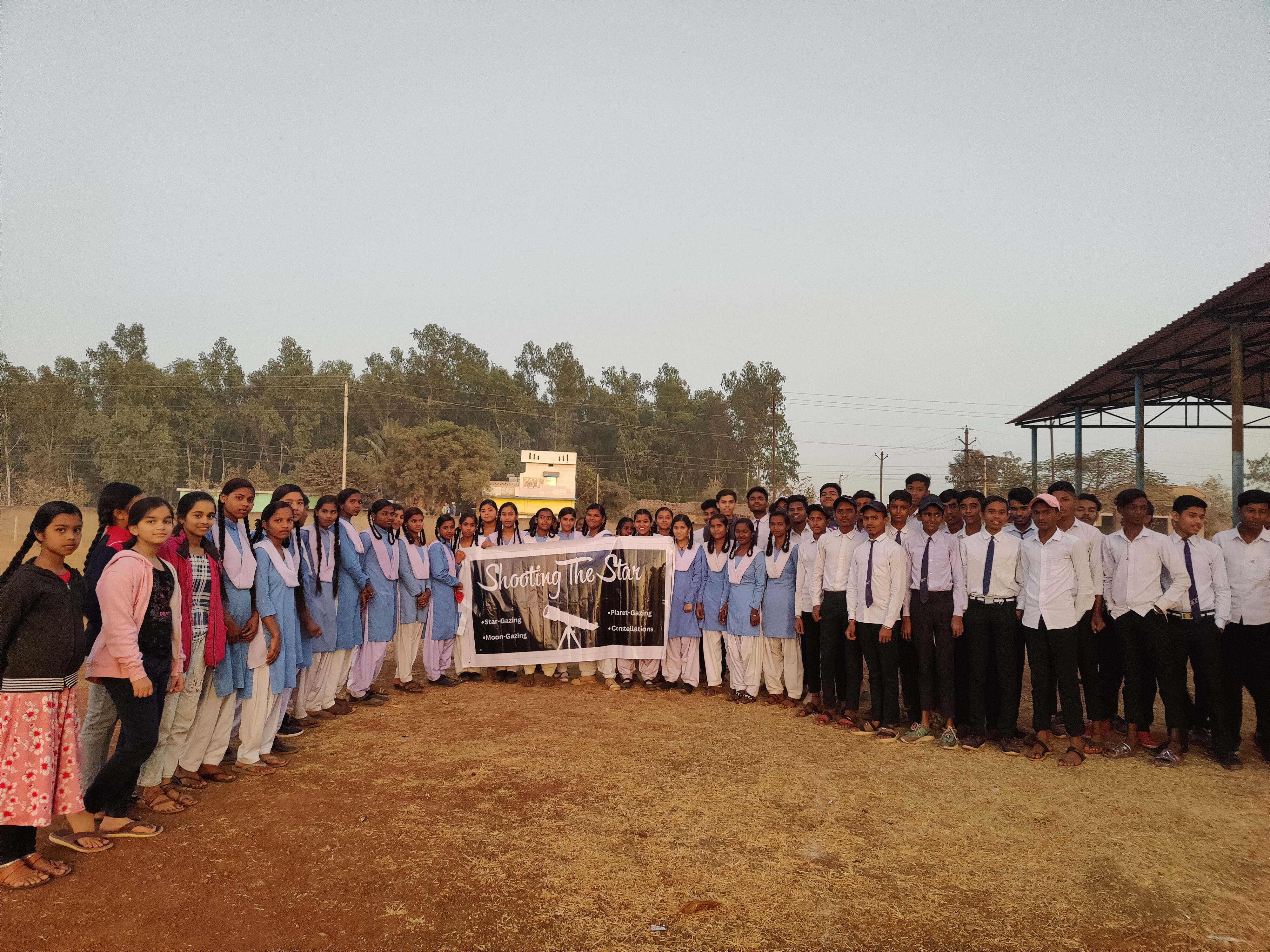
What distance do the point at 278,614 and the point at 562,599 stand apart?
299 centimetres

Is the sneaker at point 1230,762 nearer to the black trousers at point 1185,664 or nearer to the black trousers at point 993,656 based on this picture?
the black trousers at point 1185,664

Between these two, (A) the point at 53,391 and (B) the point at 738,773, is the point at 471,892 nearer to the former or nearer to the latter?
(B) the point at 738,773

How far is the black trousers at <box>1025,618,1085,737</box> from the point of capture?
5402mm

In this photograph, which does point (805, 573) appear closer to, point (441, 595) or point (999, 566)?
point (999, 566)

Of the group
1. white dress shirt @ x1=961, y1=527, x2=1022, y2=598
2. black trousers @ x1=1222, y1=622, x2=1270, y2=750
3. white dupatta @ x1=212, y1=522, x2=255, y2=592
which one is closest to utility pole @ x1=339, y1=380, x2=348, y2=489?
white dupatta @ x1=212, y1=522, x2=255, y2=592

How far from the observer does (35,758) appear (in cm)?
342

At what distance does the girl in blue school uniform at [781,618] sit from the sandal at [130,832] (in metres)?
Result: 4.88

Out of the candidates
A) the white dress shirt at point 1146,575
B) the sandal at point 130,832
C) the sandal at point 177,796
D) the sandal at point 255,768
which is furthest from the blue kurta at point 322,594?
the white dress shirt at point 1146,575

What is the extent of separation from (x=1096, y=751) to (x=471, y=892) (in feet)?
15.1

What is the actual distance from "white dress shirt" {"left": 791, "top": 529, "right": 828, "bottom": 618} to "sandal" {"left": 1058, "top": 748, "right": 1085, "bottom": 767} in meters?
2.12

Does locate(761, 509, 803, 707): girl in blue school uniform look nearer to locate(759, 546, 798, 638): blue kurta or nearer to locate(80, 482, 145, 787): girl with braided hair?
locate(759, 546, 798, 638): blue kurta

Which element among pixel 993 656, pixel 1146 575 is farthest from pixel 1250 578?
pixel 993 656

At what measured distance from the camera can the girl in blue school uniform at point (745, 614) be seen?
7.05m

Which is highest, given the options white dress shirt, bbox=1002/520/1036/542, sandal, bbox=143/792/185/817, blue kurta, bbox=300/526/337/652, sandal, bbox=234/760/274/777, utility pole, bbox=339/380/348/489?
utility pole, bbox=339/380/348/489
